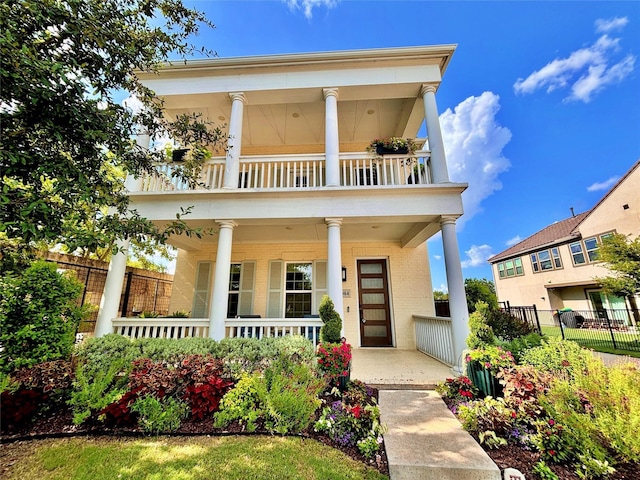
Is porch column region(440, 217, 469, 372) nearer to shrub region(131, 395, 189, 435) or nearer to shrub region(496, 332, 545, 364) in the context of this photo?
shrub region(496, 332, 545, 364)

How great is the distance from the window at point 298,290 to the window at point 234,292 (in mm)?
1568

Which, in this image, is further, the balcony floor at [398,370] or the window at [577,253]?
the window at [577,253]

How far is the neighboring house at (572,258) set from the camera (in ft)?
46.1

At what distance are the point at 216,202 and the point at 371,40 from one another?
19.6 ft

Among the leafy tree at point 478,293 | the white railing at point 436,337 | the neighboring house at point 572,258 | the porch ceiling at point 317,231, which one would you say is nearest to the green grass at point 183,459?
the white railing at point 436,337

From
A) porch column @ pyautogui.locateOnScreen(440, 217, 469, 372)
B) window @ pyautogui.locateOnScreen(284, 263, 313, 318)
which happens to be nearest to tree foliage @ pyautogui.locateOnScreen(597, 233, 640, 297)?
porch column @ pyautogui.locateOnScreen(440, 217, 469, 372)

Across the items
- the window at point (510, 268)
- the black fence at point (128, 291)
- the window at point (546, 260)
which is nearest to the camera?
the black fence at point (128, 291)

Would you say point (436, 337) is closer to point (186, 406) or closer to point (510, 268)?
point (186, 406)

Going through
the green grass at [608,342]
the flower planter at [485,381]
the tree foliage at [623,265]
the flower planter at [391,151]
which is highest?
the flower planter at [391,151]

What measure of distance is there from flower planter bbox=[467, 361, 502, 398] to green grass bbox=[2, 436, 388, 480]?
2.33 metres

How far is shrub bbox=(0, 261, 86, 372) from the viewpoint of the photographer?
346 cm

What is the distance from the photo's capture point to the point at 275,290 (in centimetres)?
785

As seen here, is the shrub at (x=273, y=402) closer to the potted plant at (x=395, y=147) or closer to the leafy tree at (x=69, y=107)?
the leafy tree at (x=69, y=107)

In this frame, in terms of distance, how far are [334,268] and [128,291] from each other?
6842 millimetres
